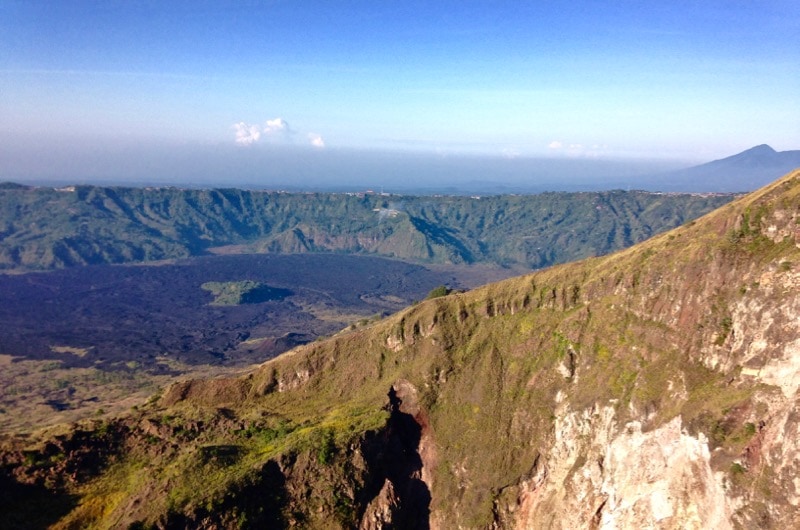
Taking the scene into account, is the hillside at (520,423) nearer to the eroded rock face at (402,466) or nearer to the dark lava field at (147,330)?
the eroded rock face at (402,466)

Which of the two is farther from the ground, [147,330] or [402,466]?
[402,466]

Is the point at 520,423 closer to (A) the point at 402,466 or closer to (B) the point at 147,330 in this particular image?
(A) the point at 402,466

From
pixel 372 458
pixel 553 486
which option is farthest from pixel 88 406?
pixel 553 486

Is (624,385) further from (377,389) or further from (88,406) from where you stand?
(88,406)

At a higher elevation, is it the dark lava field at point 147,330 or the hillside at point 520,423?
the hillside at point 520,423

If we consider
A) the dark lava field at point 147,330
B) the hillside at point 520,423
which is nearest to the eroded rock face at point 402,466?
the hillside at point 520,423

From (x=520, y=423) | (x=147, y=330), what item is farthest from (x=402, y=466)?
(x=147, y=330)

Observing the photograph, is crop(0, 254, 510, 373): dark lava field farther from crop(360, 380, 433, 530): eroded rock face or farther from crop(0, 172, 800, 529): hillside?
crop(360, 380, 433, 530): eroded rock face

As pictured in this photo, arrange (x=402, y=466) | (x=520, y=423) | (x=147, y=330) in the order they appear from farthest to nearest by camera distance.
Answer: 1. (x=147, y=330)
2. (x=402, y=466)
3. (x=520, y=423)

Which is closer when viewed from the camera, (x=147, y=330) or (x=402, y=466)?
(x=402, y=466)
